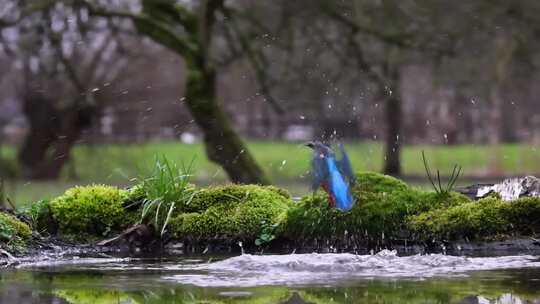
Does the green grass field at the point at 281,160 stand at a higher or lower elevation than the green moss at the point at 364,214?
higher

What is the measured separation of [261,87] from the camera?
18953 millimetres

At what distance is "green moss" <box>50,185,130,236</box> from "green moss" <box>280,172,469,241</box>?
1743 mm

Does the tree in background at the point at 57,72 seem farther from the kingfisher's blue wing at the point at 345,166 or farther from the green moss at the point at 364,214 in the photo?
the kingfisher's blue wing at the point at 345,166

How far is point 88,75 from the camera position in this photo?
25.1 m

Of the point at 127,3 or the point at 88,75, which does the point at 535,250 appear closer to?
the point at 127,3

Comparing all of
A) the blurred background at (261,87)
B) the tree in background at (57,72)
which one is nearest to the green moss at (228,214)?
the blurred background at (261,87)

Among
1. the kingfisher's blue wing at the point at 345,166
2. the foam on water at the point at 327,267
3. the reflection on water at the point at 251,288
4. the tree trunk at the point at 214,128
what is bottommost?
the reflection on water at the point at 251,288

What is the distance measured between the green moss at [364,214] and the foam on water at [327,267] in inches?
30.4

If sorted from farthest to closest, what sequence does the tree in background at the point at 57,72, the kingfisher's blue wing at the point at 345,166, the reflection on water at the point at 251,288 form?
the tree in background at the point at 57,72 → the kingfisher's blue wing at the point at 345,166 → the reflection on water at the point at 251,288

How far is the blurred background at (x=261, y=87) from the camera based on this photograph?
18.5 m

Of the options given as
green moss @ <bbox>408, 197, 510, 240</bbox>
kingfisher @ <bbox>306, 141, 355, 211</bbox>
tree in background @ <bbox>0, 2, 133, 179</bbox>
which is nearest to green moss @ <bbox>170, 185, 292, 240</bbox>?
kingfisher @ <bbox>306, 141, 355, 211</bbox>

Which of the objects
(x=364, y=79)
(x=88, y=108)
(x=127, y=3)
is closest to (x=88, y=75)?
(x=88, y=108)

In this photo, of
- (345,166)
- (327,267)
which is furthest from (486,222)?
(327,267)

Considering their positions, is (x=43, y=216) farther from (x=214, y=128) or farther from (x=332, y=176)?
(x=214, y=128)
